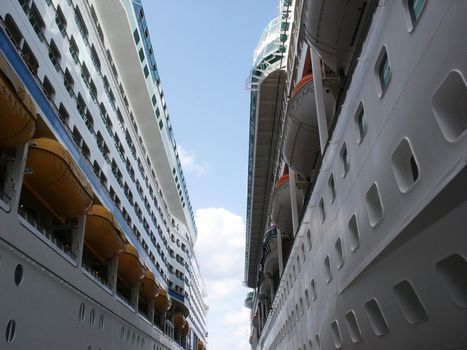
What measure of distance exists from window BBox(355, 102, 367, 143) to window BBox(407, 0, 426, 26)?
2.58 metres

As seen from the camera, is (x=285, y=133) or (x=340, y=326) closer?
(x=340, y=326)

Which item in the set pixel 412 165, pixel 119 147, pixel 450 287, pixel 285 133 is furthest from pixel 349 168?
pixel 119 147

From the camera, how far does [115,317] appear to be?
21094 mm

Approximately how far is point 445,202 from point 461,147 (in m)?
0.81

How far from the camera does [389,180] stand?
789cm

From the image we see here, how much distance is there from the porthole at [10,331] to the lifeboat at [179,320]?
124 feet

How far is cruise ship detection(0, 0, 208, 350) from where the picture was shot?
36.8ft

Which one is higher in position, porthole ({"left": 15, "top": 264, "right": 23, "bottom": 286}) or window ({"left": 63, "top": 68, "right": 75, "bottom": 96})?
window ({"left": 63, "top": 68, "right": 75, "bottom": 96})

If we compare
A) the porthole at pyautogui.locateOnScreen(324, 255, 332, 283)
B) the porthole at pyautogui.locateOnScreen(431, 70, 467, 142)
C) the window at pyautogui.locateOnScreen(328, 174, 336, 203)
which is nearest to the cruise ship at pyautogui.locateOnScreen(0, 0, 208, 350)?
the window at pyautogui.locateOnScreen(328, 174, 336, 203)

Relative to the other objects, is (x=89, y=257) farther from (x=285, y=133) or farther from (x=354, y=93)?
(x=354, y=93)

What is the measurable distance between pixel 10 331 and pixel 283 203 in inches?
707

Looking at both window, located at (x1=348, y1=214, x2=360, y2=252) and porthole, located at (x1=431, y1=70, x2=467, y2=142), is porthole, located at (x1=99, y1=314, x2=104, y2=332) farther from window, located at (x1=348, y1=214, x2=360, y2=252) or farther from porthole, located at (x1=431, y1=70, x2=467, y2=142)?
porthole, located at (x1=431, y1=70, x2=467, y2=142)

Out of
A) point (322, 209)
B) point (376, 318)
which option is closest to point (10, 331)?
point (376, 318)

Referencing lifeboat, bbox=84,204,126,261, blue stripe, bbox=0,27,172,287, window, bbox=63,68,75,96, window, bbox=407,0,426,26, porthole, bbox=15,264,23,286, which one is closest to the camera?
window, bbox=407,0,426,26
